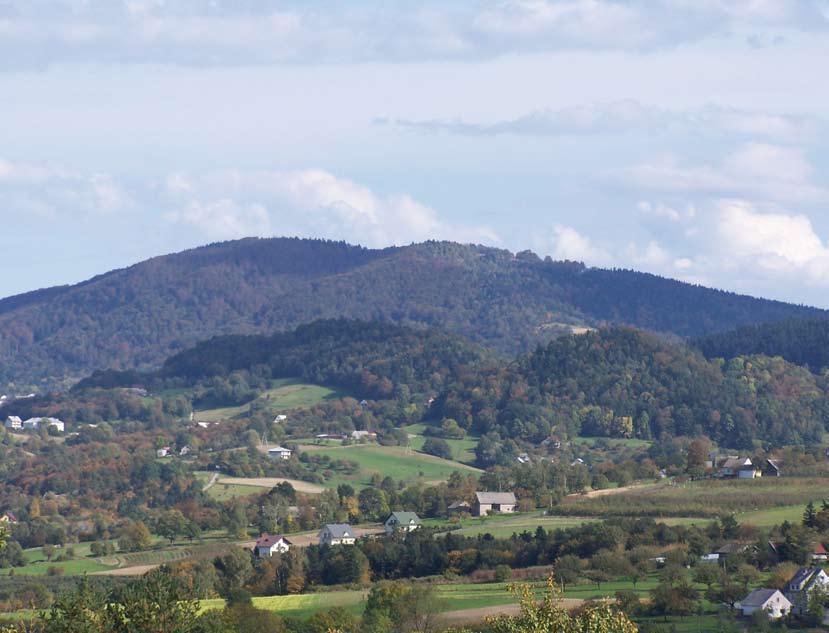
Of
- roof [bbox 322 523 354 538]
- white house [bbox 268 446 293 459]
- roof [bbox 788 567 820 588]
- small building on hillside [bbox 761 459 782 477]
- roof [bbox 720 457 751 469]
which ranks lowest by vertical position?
roof [bbox 788 567 820 588]

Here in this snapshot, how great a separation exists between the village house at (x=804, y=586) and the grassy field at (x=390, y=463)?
252ft

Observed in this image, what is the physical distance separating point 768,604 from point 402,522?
151 ft

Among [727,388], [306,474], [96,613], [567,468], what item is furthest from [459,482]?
[96,613]

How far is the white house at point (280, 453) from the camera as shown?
529 ft

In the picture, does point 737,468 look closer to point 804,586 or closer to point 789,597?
point 804,586

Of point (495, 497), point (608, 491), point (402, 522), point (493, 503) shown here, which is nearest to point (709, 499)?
point (608, 491)

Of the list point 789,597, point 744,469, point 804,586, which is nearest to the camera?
point 789,597

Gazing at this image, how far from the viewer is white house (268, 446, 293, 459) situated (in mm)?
161350

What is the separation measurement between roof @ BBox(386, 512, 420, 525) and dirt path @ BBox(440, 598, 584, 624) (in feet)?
126

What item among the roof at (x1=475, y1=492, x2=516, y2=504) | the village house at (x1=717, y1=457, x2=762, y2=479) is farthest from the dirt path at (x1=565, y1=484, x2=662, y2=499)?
the village house at (x1=717, y1=457, x2=762, y2=479)

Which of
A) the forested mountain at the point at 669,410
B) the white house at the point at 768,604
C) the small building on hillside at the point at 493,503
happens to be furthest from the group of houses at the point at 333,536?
the forested mountain at the point at 669,410

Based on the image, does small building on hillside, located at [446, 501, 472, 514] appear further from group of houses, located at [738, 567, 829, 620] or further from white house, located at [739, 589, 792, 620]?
white house, located at [739, 589, 792, 620]

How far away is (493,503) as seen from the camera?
120688 millimetres

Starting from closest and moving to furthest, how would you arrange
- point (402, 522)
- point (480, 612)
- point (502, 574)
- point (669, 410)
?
point (480, 612), point (502, 574), point (402, 522), point (669, 410)
